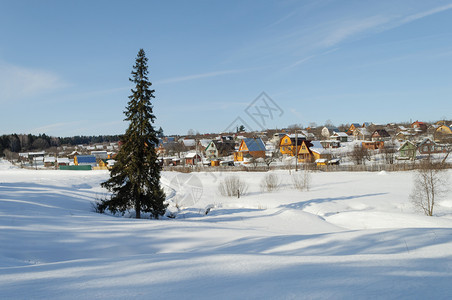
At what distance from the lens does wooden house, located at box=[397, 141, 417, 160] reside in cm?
4559

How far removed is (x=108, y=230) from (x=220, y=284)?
25.6 feet

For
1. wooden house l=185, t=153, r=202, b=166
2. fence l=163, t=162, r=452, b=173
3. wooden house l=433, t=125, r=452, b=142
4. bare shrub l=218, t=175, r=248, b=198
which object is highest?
wooden house l=433, t=125, r=452, b=142

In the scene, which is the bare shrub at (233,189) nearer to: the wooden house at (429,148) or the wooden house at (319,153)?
the wooden house at (319,153)

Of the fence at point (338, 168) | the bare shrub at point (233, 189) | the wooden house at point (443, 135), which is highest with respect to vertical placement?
the wooden house at point (443, 135)

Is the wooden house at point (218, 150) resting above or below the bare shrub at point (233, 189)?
above

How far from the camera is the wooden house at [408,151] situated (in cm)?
4559

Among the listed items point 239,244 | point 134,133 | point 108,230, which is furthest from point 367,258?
point 134,133

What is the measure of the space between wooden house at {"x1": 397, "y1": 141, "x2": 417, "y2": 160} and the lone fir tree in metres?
44.6

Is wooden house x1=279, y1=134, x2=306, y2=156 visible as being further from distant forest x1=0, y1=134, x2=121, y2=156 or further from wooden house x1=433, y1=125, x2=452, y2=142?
distant forest x1=0, y1=134, x2=121, y2=156

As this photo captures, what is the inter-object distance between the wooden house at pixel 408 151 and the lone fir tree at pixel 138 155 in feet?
146

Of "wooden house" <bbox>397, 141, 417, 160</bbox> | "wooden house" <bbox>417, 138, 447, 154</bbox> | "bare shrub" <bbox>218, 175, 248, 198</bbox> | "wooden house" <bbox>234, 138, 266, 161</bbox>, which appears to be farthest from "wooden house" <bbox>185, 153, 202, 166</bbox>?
"wooden house" <bbox>417, 138, 447, 154</bbox>

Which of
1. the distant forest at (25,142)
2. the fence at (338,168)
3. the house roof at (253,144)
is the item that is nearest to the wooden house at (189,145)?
the house roof at (253,144)

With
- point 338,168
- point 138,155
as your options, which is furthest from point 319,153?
point 138,155

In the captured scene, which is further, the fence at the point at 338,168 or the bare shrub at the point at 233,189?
the fence at the point at 338,168
